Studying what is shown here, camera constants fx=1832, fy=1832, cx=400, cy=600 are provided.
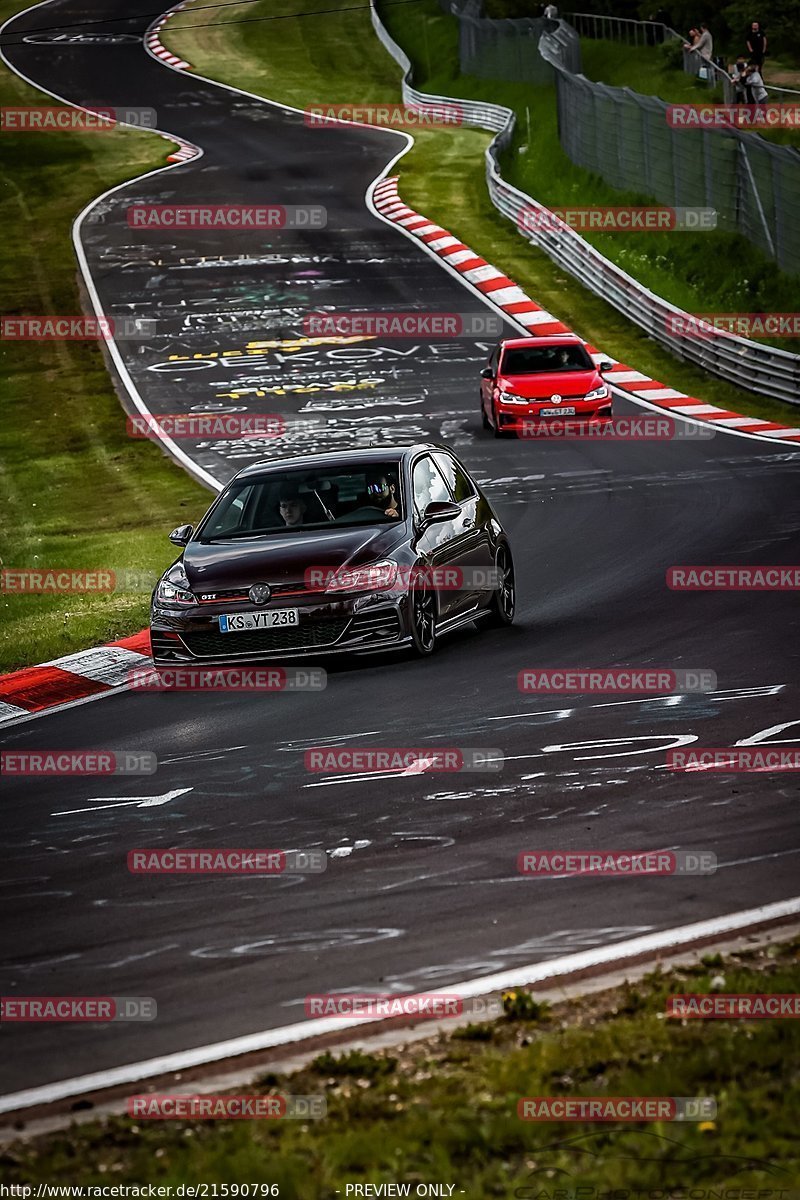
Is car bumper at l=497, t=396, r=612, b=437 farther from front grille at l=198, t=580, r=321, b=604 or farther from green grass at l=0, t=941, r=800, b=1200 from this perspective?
green grass at l=0, t=941, r=800, b=1200

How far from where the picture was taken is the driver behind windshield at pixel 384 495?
44.2 feet

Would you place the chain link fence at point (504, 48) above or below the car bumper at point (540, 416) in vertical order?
above

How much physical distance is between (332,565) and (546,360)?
47.5 feet

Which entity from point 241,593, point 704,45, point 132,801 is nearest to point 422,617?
point 241,593

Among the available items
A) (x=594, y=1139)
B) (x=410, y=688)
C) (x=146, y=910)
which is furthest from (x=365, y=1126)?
(x=410, y=688)

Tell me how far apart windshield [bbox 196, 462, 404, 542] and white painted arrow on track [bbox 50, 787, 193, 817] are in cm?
397

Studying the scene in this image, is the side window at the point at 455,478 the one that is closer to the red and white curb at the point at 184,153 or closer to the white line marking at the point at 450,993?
the white line marking at the point at 450,993

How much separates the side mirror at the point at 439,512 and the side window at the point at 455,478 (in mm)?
633

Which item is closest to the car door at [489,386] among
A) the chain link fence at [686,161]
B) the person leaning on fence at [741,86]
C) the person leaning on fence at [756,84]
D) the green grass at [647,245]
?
the green grass at [647,245]

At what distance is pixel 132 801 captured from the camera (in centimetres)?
957

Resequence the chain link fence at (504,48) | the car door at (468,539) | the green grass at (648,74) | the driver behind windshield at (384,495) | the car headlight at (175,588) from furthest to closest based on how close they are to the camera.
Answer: the chain link fence at (504,48) < the green grass at (648,74) < the car door at (468,539) < the driver behind windshield at (384,495) < the car headlight at (175,588)

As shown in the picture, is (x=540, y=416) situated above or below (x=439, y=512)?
below

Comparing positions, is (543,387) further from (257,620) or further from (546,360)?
(257,620)

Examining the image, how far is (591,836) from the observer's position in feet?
26.6
